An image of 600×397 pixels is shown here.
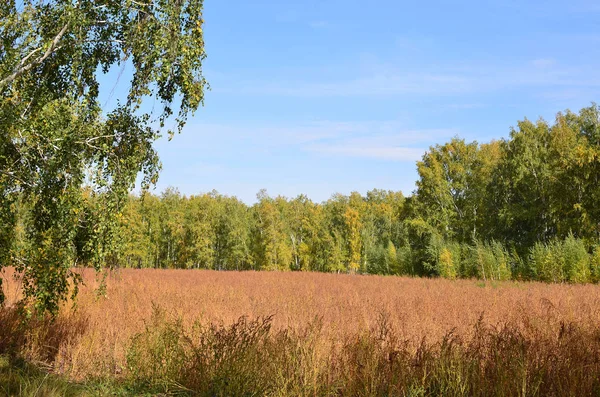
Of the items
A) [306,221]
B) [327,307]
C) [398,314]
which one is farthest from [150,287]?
[306,221]

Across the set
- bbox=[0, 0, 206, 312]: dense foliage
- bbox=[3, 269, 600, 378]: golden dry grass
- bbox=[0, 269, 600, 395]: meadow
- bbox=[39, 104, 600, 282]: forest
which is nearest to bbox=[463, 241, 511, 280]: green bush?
bbox=[39, 104, 600, 282]: forest

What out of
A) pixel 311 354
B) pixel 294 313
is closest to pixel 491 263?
pixel 294 313

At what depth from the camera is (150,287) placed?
51.4 ft

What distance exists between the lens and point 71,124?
6402 millimetres

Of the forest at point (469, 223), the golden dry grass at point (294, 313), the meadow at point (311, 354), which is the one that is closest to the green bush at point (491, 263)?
the forest at point (469, 223)

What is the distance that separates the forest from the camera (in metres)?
31.0

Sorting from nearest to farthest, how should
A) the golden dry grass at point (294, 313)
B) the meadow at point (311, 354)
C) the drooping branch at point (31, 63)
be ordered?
1. the meadow at point (311, 354)
2. the drooping branch at point (31, 63)
3. the golden dry grass at point (294, 313)

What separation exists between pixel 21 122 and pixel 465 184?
46418mm

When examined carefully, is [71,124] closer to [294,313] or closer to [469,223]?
[294,313]

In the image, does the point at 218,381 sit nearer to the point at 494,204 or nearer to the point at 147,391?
the point at 147,391

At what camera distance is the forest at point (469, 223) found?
3102 cm

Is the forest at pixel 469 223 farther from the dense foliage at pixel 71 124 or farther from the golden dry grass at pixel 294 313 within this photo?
the dense foliage at pixel 71 124

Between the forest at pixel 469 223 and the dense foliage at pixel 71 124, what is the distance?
10651 mm

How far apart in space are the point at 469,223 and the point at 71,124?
43.4 meters
